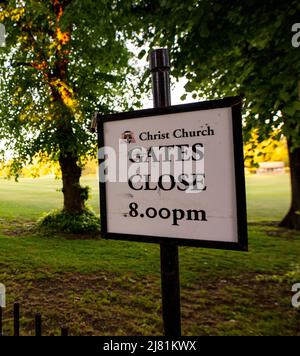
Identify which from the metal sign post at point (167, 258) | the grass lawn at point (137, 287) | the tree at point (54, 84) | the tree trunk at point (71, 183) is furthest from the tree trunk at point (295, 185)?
the metal sign post at point (167, 258)

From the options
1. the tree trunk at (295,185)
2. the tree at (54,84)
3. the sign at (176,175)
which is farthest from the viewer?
the tree trunk at (295,185)

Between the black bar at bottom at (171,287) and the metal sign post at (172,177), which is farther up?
the metal sign post at (172,177)

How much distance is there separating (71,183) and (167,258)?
444 inches

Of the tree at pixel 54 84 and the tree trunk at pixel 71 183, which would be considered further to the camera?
the tree trunk at pixel 71 183

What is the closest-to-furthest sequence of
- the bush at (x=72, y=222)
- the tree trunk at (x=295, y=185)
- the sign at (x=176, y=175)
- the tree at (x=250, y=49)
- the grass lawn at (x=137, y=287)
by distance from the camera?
1. the sign at (x=176, y=175)
2. the grass lawn at (x=137, y=287)
3. the tree at (x=250, y=49)
4. the bush at (x=72, y=222)
5. the tree trunk at (x=295, y=185)

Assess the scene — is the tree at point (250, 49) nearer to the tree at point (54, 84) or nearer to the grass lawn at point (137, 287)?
the grass lawn at point (137, 287)

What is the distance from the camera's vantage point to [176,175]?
1894 mm

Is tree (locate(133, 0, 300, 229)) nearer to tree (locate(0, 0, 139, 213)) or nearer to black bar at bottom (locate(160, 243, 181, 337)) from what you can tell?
black bar at bottom (locate(160, 243, 181, 337))

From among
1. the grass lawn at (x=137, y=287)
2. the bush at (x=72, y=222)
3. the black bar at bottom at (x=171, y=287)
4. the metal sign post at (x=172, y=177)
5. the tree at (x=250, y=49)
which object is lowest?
the grass lawn at (x=137, y=287)

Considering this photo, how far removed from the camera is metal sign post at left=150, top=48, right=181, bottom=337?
6.51 feet

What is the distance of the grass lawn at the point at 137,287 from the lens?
439 centimetres

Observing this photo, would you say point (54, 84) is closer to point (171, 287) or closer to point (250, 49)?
point (250, 49)

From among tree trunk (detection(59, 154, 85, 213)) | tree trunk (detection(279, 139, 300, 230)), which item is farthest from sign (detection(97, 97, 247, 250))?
tree trunk (detection(279, 139, 300, 230))

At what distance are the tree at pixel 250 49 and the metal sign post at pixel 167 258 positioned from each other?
263cm
